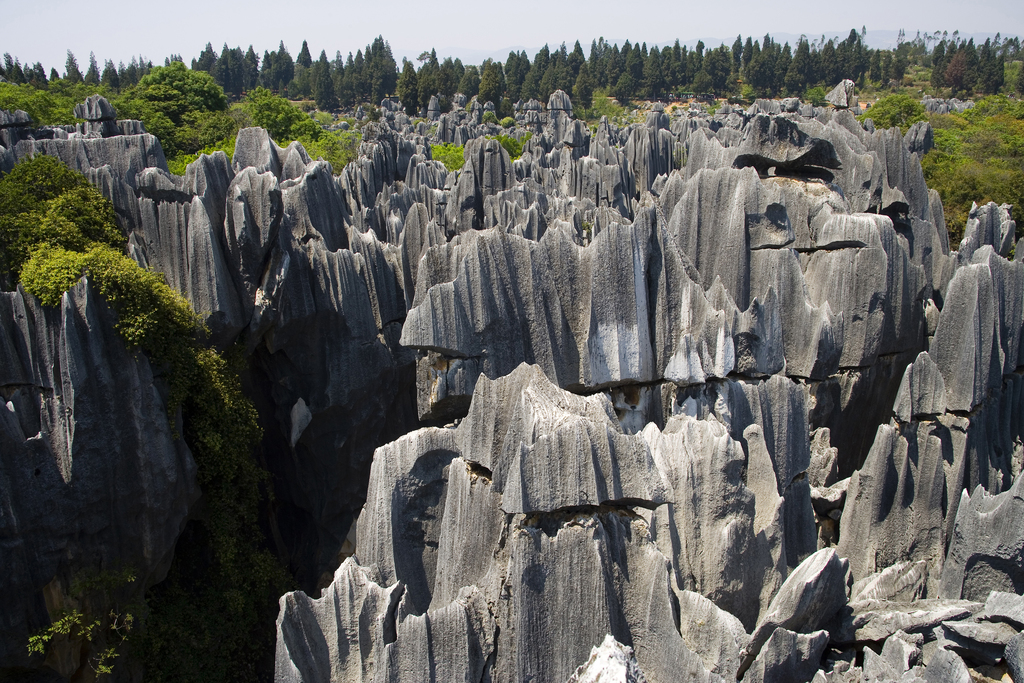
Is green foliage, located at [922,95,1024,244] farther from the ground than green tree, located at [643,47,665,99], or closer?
closer

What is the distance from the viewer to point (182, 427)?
36.7ft

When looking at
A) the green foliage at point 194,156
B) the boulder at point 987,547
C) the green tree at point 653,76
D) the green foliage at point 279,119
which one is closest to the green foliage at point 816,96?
the green tree at point 653,76

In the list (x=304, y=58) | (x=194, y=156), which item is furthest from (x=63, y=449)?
(x=304, y=58)

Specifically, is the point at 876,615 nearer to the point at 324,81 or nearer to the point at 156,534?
the point at 156,534

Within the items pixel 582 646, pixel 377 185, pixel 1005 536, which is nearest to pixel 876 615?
pixel 1005 536

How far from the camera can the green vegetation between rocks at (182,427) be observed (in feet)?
33.6

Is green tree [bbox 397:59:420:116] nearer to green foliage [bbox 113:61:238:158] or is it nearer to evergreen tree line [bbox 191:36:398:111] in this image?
evergreen tree line [bbox 191:36:398:111]

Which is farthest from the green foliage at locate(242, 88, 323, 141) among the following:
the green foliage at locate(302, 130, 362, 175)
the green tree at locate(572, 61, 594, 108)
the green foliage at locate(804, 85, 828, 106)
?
the green foliage at locate(804, 85, 828, 106)

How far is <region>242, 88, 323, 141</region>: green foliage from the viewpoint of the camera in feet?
145

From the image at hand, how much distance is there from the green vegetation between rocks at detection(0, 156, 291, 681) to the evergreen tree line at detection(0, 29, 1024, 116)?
228 ft

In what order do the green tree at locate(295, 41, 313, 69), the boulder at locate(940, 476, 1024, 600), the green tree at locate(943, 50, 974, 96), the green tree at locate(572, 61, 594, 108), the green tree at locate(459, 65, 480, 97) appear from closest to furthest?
the boulder at locate(940, 476, 1024, 600) < the green tree at locate(943, 50, 974, 96) < the green tree at locate(572, 61, 594, 108) < the green tree at locate(459, 65, 480, 97) < the green tree at locate(295, 41, 313, 69)

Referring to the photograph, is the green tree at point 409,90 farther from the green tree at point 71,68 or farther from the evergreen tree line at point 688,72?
the green tree at point 71,68

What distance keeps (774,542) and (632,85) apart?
95.9 metres

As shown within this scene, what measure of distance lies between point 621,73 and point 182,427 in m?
96.8
